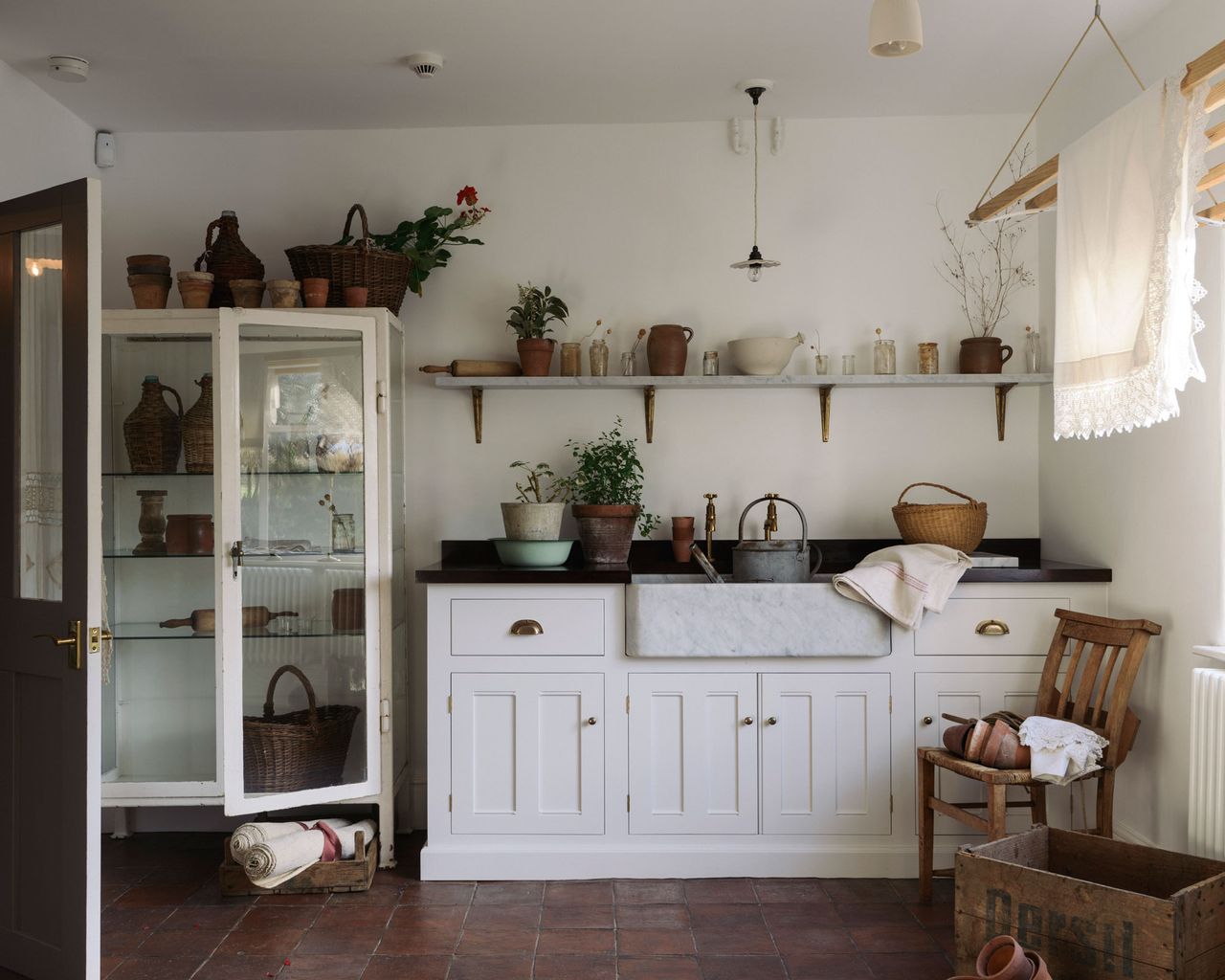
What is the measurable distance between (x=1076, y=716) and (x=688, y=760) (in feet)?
3.89

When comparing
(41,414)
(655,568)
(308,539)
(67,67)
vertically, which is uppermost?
(67,67)

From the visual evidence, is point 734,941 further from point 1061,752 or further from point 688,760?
point 1061,752

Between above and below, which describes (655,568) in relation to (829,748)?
above

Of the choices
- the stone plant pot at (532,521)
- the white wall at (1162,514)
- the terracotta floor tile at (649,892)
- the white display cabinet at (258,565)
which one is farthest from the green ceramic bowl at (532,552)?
the white wall at (1162,514)

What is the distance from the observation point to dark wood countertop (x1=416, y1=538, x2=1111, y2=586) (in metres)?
3.47

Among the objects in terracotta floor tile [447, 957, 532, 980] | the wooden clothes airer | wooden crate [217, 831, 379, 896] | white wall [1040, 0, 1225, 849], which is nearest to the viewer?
the wooden clothes airer

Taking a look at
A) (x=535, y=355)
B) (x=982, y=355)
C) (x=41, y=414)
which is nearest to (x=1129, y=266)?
(x=982, y=355)

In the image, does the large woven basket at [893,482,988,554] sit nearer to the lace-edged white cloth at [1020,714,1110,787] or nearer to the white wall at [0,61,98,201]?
the lace-edged white cloth at [1020,714,1110,787]

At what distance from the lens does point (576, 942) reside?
9.87 ft

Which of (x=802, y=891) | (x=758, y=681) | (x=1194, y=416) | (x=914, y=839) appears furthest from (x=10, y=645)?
(x=1194, y=416)

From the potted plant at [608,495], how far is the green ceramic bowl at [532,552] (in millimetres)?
90

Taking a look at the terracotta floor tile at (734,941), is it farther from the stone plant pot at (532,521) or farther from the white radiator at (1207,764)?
the stone plant pot at (532,521)

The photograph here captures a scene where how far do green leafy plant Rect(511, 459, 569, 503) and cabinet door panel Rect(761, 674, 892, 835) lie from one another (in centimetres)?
106

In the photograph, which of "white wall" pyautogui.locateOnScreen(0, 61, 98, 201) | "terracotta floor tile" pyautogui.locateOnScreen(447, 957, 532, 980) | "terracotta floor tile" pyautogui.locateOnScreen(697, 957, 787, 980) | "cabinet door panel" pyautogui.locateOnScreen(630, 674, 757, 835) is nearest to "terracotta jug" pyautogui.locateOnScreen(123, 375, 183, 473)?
"white wall" pyautogui.locateOnScreen(0, 61, 98, 201)
